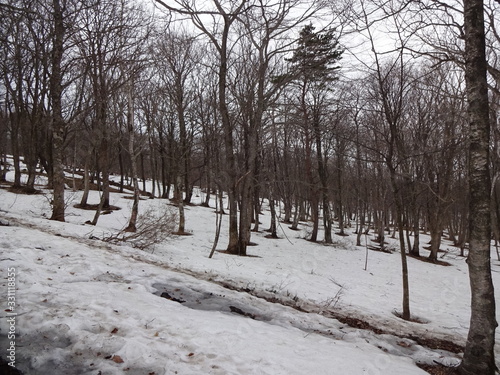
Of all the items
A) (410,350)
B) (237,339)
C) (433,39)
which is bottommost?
(410,350)

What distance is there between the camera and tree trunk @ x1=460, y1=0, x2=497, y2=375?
347cm

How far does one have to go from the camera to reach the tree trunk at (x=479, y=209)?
3.47 m

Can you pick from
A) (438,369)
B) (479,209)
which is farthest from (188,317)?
(479,209)

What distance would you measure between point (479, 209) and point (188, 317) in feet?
12.9

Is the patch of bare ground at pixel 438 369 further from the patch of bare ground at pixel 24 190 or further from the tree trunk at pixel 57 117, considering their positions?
the patch of bare ground at pixel 24 190

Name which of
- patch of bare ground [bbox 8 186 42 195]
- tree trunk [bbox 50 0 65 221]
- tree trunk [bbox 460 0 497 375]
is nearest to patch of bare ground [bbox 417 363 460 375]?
tree trunk [bbox 460 0 497 375]

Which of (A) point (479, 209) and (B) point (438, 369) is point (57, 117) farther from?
(B) point (438, 369)

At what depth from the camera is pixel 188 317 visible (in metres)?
3.89

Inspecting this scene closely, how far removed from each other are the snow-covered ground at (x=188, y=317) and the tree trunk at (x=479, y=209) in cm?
70

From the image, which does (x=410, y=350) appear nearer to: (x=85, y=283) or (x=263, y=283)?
(x=263, y=283)

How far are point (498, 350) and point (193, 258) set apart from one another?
712 centimetres

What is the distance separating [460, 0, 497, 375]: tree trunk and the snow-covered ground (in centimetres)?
70

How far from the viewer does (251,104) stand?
35.6 ft

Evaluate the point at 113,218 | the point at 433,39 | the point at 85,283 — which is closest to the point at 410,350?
the point at 85,283
